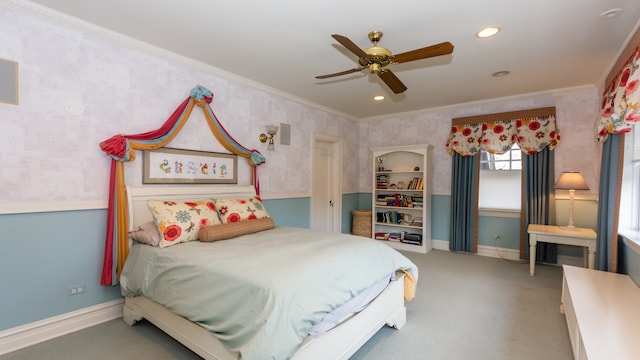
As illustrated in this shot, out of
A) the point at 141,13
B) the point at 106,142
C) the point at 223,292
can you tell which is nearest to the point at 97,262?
the point at 106,142

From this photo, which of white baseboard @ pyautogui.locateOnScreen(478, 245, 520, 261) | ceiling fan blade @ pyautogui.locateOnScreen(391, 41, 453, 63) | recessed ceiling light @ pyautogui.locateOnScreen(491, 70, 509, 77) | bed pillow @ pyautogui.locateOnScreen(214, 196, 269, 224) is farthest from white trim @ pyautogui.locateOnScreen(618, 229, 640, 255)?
bed pillow @ pyautogui.locateOnScreen(214, 196, 269, 224)

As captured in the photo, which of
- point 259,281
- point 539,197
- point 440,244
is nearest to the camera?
point 259,281

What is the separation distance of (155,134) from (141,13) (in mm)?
1024

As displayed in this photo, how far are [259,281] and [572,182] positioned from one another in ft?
13.2

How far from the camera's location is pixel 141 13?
2.29m

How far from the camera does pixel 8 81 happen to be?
2111 millimetres

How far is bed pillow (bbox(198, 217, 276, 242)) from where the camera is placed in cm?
249

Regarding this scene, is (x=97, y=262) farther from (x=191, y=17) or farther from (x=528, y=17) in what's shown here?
(x=528, y=17)

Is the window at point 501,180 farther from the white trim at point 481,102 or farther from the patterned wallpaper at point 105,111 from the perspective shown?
the white trim at point 481,102

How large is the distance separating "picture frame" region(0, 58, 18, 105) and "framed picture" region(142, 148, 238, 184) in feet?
3.09

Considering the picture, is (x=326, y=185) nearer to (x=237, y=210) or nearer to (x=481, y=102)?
(x=237, y=210)

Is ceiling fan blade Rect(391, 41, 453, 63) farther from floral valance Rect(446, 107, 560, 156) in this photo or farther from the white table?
floral valance Rect(446, 107, 560, 156)

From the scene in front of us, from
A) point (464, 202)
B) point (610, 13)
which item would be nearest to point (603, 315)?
point (610, 13)

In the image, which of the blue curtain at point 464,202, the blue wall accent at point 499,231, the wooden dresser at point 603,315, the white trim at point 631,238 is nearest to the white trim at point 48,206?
the wooden dresser at point 603,315
